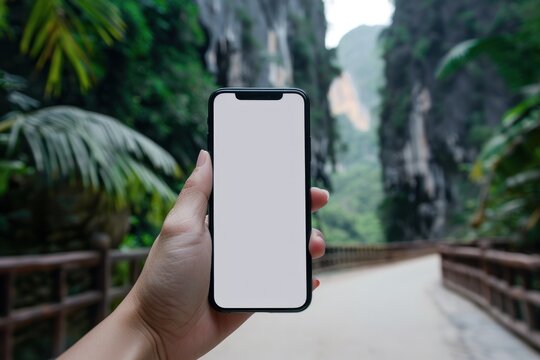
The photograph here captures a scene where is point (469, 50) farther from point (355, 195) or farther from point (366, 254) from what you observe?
point (355, 195)

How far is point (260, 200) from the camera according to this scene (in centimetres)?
123

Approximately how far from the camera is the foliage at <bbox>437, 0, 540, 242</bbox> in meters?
6.18

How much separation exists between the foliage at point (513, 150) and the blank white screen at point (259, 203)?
5.34m

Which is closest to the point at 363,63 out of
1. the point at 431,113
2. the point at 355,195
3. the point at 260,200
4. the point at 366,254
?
the point at 355,195

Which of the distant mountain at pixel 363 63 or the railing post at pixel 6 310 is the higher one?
the distant mountain at pixel 363 63

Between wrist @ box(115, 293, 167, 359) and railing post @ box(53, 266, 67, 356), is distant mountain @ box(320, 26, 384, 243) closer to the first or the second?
railing post @ box(53, 266, 67, 356)

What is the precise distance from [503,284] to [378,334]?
3.81 ft

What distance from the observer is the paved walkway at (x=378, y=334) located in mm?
3973

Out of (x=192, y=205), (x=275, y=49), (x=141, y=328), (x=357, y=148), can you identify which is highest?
(x=357, y=148)

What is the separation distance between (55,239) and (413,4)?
2820 cm

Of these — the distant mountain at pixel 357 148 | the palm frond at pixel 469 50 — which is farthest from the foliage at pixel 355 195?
the palm frond at pixel 469 50

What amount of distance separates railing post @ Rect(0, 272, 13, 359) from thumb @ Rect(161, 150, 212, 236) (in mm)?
2318

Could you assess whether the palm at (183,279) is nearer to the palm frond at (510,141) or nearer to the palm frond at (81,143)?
the palm frond at (81,143)

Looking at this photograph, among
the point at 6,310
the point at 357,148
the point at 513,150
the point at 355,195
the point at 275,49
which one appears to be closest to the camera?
the point at 6,310
